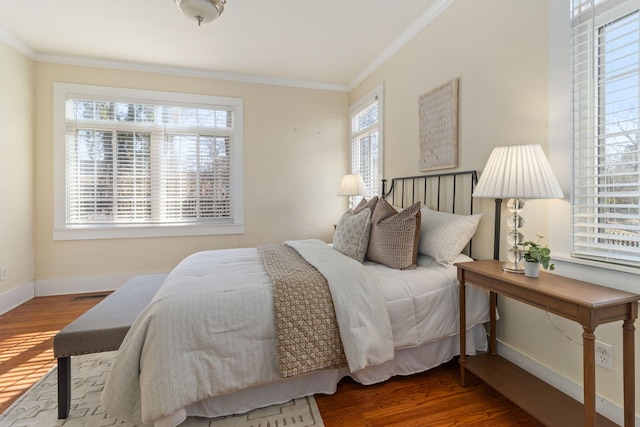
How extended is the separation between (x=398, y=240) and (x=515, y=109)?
3.52 ft

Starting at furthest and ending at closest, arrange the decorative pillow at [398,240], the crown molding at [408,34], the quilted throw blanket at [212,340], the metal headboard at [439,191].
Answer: the crown molding at [408,34], the metal headboard at [439,191], the decorative pillow at [398,240], the quilted throw blanket at [212,340]

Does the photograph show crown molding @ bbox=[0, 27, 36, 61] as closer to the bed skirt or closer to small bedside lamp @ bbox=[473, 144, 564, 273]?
the bed skirt

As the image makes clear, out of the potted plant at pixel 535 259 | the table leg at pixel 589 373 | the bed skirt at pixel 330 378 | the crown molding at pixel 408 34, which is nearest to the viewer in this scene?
the table leg at pixel 589 373

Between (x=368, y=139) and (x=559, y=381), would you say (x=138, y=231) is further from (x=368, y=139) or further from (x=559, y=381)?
(x=559, y=381)

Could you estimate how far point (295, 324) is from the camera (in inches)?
57.2

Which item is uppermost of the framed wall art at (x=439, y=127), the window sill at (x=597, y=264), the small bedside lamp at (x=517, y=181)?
the framed wall art at (x=439, y=127)

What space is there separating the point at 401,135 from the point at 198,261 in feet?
7.26

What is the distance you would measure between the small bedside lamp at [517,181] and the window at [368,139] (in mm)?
1819

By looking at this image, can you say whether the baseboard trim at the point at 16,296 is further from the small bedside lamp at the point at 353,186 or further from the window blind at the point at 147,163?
the small bedside lamp at the point at 353,186

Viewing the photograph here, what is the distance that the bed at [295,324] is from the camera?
129cm

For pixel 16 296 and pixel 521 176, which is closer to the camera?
pixel 521 176

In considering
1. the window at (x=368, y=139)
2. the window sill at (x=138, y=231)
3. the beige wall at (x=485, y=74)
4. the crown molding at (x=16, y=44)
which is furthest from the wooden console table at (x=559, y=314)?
the crown molding at (x=16, y=44)

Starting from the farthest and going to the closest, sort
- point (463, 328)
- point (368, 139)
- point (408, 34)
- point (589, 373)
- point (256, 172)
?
point (256, 172), point (368, 139), point (408, 34), point (463, 328), point (589, 373)

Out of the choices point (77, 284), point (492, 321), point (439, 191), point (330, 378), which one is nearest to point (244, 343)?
point (330, 378)
